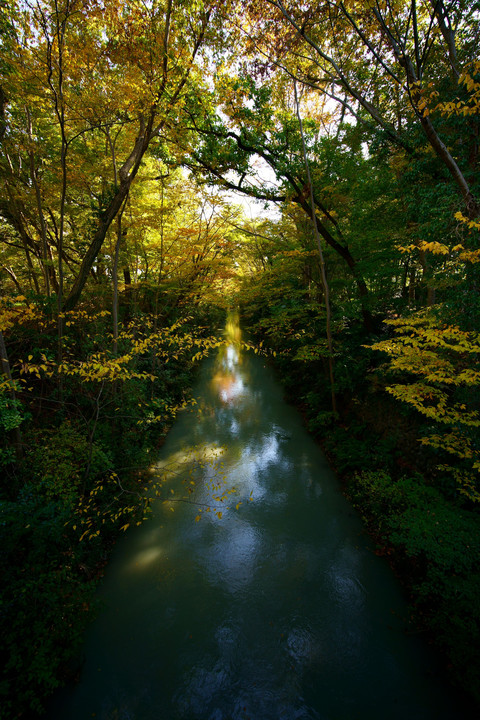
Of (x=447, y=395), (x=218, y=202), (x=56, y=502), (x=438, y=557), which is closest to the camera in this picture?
(x=438, y=557)

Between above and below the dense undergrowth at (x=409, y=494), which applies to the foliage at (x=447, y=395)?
above

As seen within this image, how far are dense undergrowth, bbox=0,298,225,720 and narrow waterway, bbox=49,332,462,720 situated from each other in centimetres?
50

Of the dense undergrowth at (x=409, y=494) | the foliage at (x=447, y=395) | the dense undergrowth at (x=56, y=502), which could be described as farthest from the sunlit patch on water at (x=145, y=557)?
the foliage at (x=447, y=395)

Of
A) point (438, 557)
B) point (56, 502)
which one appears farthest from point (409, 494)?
point (56, 502)

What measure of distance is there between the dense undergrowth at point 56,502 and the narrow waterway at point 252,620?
1.64 feet

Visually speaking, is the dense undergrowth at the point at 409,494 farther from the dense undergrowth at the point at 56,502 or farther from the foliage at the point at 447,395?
the dense undergrowth at the point at 56,502

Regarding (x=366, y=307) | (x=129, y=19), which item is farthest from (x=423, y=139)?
(x=129, y=19)

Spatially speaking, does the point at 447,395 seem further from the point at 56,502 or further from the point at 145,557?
the point at 56,502

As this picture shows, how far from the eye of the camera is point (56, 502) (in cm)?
345

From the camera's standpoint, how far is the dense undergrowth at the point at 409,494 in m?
2.82

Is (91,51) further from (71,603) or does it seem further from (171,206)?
(71,603)

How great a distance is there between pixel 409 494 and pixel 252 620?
283 cm

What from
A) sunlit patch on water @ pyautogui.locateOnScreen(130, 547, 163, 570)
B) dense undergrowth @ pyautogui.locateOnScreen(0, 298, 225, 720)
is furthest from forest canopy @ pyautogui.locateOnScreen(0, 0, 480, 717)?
sunlit patch on water @ pyautogui.locateOnScreen(130, 547, 163, 570)

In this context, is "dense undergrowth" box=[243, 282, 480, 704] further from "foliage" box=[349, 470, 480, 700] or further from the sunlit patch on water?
the sunlit patch on water
